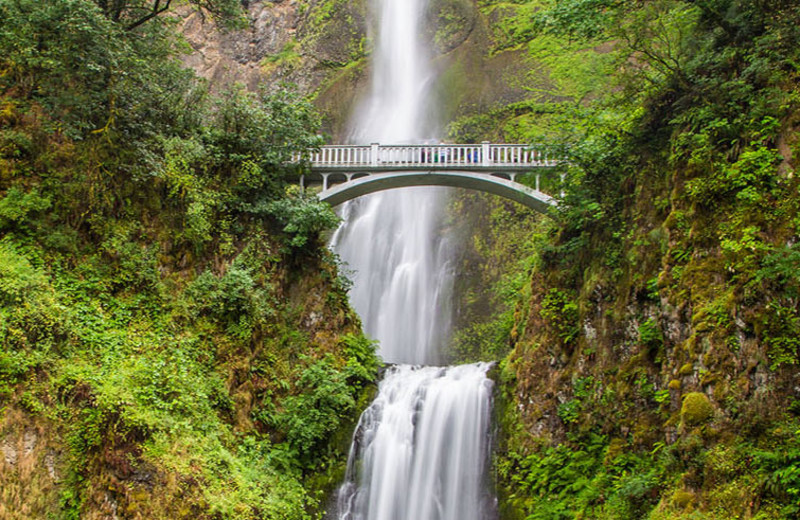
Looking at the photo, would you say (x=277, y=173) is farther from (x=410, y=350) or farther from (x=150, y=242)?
(x=410, y=350)

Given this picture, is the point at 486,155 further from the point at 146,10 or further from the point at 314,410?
the point at 146,10

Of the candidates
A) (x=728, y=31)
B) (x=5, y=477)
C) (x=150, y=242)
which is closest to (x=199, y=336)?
(x=150, y=242)

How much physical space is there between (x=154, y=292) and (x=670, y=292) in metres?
9.45

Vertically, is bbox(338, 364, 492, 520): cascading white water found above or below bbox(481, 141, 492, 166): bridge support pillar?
below

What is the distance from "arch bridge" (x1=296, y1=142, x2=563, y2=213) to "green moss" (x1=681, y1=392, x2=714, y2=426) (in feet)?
31.0

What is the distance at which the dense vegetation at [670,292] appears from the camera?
637cm

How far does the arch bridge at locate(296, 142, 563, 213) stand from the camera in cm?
1631

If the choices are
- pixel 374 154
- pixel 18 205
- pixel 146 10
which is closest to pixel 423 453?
pixel 374 154

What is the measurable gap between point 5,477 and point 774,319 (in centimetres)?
984

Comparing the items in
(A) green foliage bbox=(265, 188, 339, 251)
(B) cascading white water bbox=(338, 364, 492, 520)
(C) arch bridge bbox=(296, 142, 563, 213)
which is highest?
(C) arch bridge bbox=(296, 142, 563, 213)

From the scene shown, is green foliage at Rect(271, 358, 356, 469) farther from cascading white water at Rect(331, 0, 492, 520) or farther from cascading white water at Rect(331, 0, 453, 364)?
cascading white water at Rect(331, 0, 453, 364)

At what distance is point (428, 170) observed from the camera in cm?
1655

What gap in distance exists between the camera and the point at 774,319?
252 inches

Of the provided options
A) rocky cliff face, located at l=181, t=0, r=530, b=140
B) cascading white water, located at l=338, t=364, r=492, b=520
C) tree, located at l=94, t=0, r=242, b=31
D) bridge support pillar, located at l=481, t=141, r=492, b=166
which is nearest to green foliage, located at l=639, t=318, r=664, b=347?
cascading white water, located at l=338, t=364, r=492, b=520
